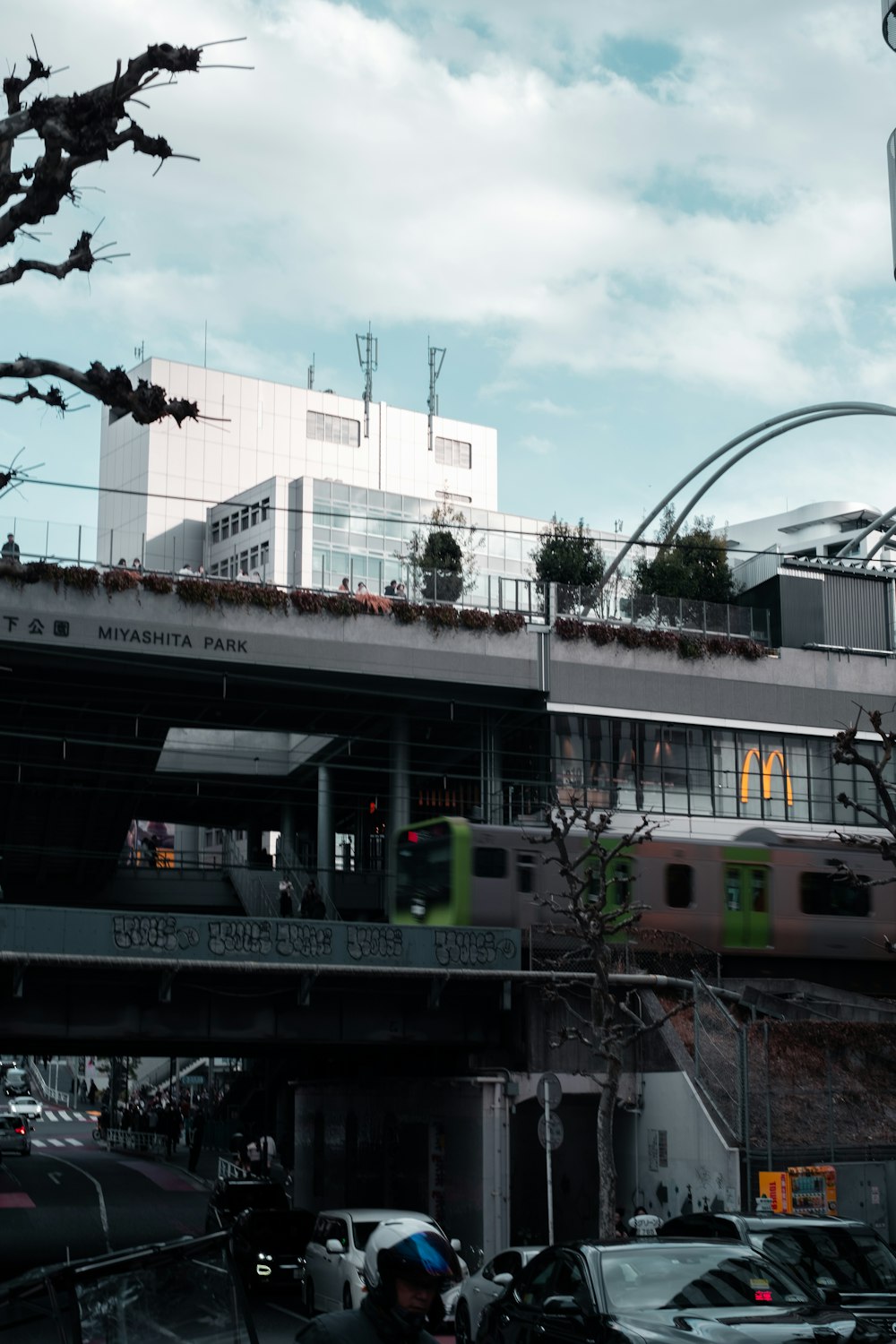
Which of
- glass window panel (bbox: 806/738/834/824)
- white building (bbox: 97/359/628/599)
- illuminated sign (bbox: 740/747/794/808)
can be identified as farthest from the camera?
white building (bbox: 97/359/628/599)

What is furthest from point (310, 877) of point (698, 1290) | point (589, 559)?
point (698, 1290)

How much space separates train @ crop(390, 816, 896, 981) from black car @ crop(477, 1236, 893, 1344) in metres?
25.2

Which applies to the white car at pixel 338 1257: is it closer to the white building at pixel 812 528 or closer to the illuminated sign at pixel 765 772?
the illuminated sign at pixel 765 772

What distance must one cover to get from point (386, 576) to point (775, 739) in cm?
1481

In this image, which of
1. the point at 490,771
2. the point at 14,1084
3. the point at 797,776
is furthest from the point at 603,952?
the point at 14,1084

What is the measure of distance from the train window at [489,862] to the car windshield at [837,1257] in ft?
73.3

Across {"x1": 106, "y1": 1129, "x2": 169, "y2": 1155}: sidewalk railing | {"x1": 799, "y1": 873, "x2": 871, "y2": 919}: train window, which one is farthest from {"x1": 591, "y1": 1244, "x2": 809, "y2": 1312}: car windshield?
{"x1": 106, "y1": 1129, "x2": 169, "y2": 1155}: sidewalk railing

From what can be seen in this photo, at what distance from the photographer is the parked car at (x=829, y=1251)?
50.9 ft

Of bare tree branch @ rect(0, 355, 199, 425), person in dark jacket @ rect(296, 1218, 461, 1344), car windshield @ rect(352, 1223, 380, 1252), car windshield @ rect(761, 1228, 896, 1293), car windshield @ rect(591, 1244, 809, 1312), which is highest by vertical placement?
bare tree branch @ rect(0, 355, 199, 425)

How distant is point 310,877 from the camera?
54844mm

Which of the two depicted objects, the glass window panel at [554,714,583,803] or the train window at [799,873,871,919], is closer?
the train window at [799,873,871,919]

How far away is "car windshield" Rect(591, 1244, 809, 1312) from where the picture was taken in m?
12.3

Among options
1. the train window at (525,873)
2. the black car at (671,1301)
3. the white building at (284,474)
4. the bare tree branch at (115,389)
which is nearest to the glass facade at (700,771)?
the train window at (525,873)

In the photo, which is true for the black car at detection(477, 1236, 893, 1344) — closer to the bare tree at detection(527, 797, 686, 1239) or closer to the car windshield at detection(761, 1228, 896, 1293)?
the car windshield at detection(761, 1228, 896, 1293)
